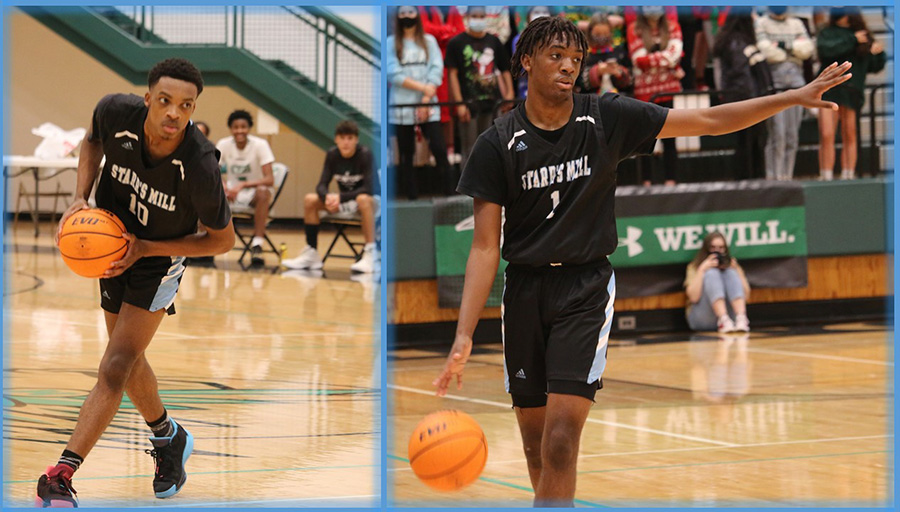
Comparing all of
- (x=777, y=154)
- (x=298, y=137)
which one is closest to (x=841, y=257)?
(x=777, y=154)

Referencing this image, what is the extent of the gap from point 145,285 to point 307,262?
1058 cm

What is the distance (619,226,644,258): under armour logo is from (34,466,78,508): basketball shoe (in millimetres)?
7356

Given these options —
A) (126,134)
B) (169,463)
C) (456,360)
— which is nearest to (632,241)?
(169,463)

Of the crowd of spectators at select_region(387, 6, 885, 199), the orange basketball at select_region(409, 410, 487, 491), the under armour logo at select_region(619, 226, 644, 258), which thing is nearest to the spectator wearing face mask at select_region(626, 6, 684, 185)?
the crowd of spectators at select_region(387, 6, 885, 199)

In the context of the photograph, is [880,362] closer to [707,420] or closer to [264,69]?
[707,420]

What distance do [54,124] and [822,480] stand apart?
18367 mm

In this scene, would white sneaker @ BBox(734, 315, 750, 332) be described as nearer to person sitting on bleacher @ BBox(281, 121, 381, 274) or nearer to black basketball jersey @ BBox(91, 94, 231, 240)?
person sitting on bleacher @ BBox(281, 121, 381, 274)

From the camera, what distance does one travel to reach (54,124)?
2189 centimetres

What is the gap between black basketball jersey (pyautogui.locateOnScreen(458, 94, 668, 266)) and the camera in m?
4.20

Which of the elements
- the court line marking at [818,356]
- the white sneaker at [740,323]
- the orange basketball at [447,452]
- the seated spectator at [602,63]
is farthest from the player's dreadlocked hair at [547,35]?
the white sneaker at [740,323]

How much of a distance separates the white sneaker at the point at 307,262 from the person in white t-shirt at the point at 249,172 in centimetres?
69

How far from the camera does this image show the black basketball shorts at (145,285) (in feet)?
17.1

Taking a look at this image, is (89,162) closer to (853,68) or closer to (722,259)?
(722,259)

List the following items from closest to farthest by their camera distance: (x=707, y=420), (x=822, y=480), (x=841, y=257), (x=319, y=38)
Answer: (x=822, y=480), (x=707, y=420), (x=841, y=257), (x=319, y=38)
